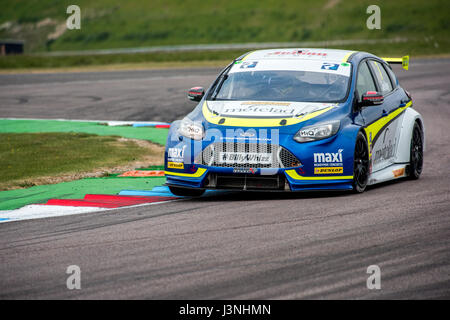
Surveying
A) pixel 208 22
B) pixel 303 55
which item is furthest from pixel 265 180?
pixel 208 22

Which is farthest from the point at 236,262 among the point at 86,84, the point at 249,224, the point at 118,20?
the point at 118,20

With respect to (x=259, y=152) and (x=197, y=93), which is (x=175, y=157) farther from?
(x=197, y=93)

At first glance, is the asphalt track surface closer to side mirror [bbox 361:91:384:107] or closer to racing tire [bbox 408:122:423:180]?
racing tire [bbox 408:122:423:180]

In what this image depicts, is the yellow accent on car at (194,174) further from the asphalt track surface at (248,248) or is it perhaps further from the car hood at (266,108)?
the car hood at (266,108)

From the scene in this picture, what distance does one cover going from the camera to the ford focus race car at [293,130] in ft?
27.3

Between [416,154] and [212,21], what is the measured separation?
8069cm

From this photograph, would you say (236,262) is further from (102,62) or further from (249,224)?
(102,62)

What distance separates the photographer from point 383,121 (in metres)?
9.59

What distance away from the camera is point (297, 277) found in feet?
17.4

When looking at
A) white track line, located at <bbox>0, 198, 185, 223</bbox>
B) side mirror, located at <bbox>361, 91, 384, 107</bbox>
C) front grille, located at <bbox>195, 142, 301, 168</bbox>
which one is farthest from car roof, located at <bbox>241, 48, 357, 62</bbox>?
white track line, located at <bbox>0, 198, 185, 223</bbox>

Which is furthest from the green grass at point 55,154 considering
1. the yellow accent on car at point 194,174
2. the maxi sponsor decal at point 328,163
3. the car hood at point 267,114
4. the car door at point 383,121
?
the car door at point 383,121

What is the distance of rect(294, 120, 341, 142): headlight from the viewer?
8.33 meters

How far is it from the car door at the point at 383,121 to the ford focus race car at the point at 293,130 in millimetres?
14

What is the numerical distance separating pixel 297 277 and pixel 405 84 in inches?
736
